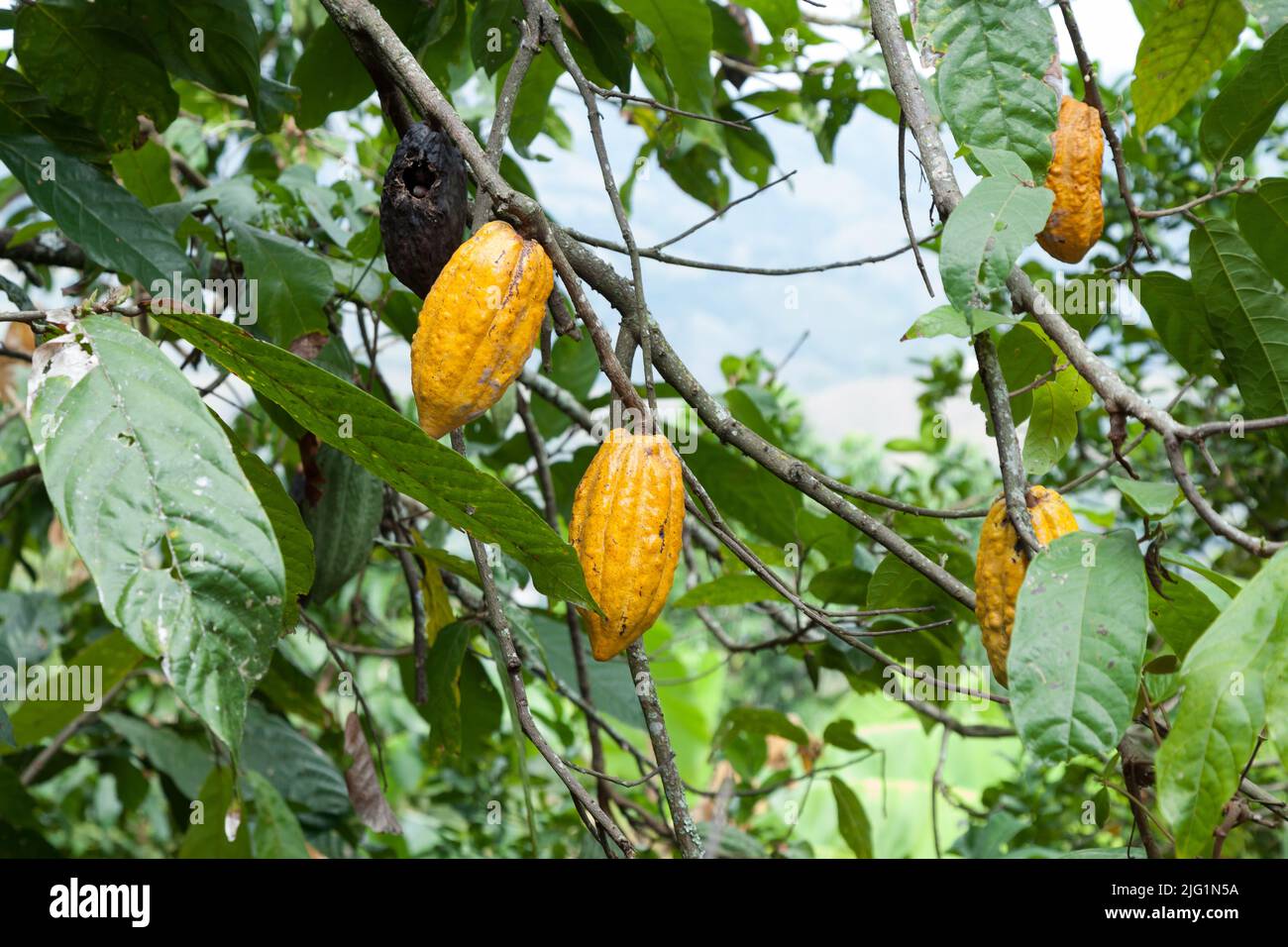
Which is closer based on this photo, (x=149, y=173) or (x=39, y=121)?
(x=39, y=121)

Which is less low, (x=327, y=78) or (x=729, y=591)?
(x=327, y=78)

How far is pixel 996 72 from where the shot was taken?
1038 millimetres

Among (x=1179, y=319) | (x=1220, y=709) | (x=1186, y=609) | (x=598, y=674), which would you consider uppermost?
(x=1179, y=319)

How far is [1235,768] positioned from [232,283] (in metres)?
1.44

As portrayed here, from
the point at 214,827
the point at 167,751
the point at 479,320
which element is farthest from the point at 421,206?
the point at 167,751

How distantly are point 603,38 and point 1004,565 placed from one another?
88 centimetres

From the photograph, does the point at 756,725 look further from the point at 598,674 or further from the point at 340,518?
the point at 340,518

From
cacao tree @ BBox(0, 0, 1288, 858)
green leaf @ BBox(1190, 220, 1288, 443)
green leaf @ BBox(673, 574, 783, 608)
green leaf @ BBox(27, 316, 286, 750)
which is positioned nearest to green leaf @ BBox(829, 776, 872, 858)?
cacao tree @ BBox(0, 0, 1288, 858)

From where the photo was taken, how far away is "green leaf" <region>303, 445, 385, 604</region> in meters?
1.53

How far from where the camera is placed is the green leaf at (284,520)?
96 cm

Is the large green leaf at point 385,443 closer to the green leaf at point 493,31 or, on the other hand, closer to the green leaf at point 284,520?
the green leaf at point 284,520

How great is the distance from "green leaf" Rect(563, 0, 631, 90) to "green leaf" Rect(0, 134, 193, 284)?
0.56 metres

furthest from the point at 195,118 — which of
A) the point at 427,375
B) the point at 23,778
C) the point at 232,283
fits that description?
the point at 427,375

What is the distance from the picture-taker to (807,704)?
6797 millimetres
